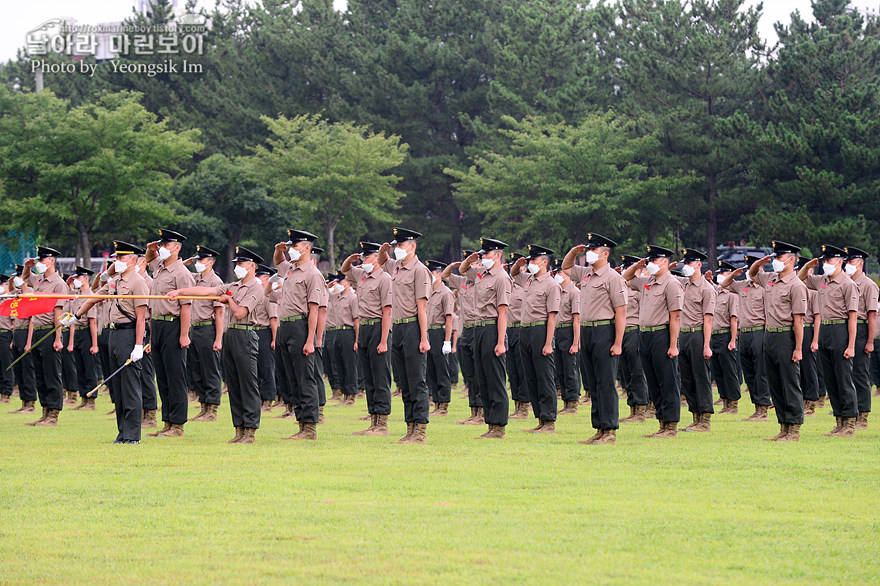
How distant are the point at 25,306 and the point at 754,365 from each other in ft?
35.2

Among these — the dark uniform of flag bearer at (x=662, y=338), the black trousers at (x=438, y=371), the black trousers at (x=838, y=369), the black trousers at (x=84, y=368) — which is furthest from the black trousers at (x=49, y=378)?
the black trousers at (x=838, y=369)

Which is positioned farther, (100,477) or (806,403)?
(806,403)

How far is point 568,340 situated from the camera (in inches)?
669

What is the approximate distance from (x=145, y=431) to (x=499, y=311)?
14.7 feet

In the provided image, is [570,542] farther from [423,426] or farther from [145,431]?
[145,431]

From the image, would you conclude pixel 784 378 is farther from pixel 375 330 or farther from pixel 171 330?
pixel 171 330

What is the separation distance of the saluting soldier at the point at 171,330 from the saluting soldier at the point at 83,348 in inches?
189

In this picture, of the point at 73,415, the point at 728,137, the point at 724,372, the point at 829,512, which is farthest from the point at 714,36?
the point at 829,512

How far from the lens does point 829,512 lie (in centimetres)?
806

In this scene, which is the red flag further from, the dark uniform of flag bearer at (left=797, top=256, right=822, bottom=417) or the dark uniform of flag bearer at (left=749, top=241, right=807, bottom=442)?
the dark uniform of flag bearer at (left=797, top=256, right=822, bottom=417)

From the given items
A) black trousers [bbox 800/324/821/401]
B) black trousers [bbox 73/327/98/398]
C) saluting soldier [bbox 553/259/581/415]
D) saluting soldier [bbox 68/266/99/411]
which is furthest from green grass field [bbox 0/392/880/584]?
black trousers [bbox 73/327/98/398]

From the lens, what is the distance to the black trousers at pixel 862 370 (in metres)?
14.5

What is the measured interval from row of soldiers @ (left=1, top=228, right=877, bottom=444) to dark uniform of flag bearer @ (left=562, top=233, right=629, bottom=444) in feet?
0.05

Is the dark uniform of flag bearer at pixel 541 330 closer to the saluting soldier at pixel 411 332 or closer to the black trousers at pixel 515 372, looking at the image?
the saluting soldier at pixel 411 332
